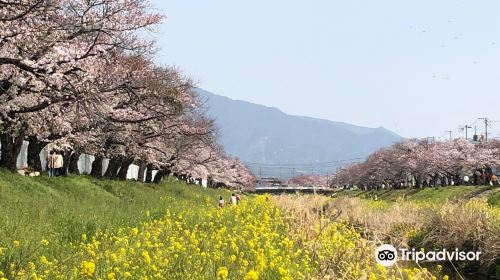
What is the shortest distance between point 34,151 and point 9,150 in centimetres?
503

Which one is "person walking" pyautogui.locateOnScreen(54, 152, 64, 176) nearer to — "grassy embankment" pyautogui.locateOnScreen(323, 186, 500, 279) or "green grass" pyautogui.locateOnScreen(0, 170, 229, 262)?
"green grass" pyautogui.locateOnScreen(0, 170, 229, 262)

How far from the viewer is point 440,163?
80.9 metres

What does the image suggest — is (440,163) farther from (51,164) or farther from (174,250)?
(174,250)

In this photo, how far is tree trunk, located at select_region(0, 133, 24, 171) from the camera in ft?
80.7

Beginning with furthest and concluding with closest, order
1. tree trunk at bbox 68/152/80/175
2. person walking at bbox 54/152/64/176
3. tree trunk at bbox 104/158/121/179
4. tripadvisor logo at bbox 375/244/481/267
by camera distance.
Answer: tree trunk at bbox 104/158/121/179, tree trunk at bbox 68/152/80/175, person walking at bbox 54/152/64/176, tripadvisor logo at bbox 375/244/481/267

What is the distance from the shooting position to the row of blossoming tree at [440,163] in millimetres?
79000

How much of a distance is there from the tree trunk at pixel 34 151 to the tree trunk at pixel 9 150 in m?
3.63

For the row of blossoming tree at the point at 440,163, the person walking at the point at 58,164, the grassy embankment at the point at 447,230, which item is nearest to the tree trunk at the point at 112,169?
the person walking at the point at 58,164

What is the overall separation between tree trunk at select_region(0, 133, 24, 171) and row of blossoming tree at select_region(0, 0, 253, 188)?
44 millimetres

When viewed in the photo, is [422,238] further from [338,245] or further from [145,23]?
[145,23]

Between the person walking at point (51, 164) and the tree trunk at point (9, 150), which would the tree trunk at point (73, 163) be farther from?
the tree trunk at point (9, 150)

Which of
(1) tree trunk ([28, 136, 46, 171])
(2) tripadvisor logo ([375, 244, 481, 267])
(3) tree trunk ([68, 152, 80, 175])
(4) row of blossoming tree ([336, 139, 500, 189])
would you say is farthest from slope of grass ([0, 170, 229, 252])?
(4) row of blossoming tree ([336, 139, 500, 189])

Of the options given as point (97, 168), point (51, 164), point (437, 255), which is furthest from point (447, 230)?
point (97, 168)

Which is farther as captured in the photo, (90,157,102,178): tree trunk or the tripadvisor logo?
(90,157,102,178): tree trunk
